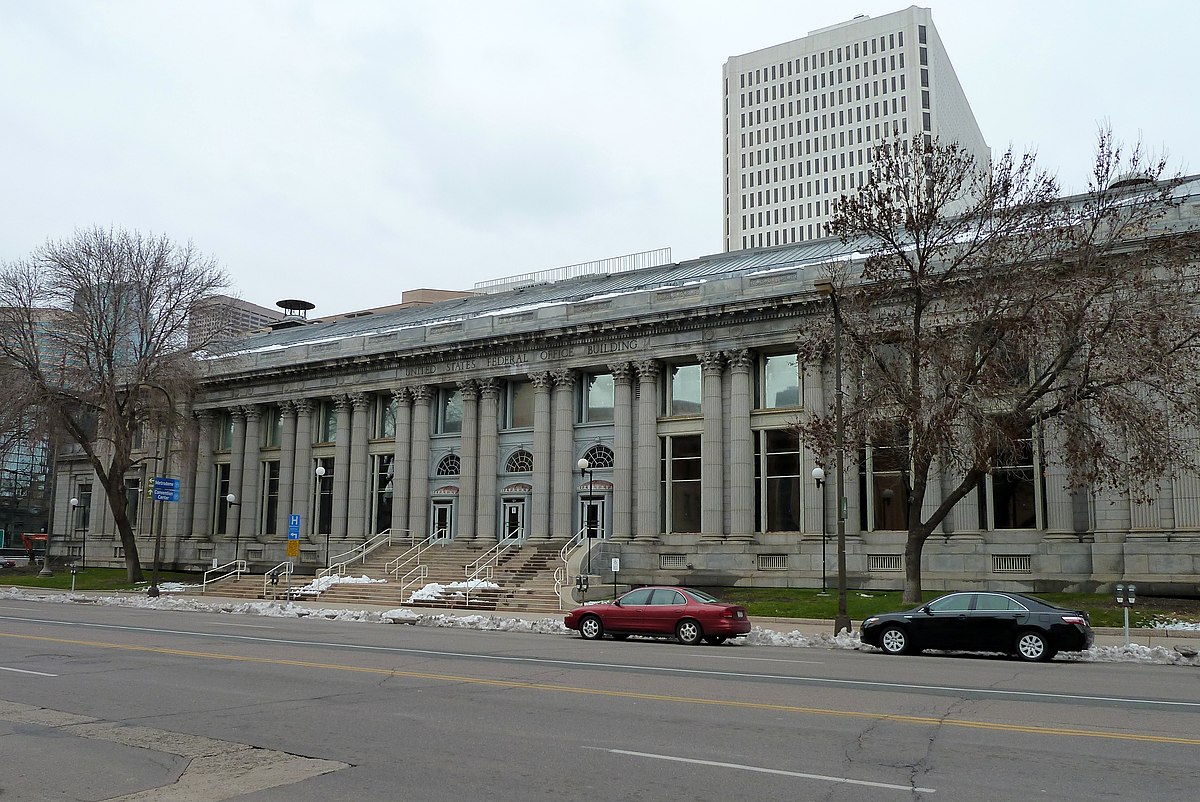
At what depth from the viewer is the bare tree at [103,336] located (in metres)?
46.9

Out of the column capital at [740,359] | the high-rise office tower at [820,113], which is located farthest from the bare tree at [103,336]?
the high-rise office tower at [820,113]

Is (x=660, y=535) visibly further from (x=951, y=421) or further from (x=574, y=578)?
(x=951, y=421)

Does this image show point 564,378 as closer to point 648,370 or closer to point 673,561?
point 648,370

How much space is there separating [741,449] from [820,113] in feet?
314

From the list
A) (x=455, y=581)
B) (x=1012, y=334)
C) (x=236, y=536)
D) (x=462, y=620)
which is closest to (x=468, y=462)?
(x=455, y=581)

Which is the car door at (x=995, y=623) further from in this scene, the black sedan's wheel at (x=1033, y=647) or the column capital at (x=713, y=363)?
the column capital at (x=713, y=363)

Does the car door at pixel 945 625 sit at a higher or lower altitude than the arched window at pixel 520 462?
lower

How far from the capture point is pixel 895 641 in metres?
21.6

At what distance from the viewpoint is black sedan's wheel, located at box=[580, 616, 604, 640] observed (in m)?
25.1

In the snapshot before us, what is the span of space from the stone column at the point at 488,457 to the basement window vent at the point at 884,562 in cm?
1770

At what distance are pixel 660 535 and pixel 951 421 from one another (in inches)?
711

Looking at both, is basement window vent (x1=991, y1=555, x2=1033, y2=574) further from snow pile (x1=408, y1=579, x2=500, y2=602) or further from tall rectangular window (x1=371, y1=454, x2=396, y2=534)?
tall rectangular window (x1=371, y1=454, x2=396, y2=534)

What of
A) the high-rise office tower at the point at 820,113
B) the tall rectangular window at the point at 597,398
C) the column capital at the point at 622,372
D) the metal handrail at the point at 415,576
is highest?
the high-rise office tower at the point at 820,113

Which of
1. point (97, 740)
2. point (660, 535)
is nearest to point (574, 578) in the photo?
point (660, 535)
